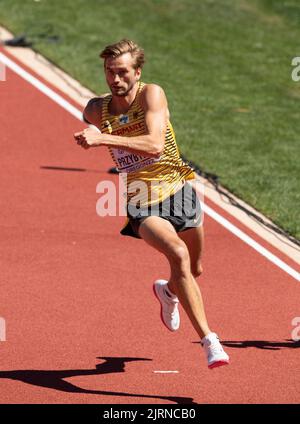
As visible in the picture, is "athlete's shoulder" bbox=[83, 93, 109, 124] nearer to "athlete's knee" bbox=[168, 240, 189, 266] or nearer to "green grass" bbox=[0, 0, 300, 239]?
"athlete's knee" bbox=[168, 240, 189, 266]

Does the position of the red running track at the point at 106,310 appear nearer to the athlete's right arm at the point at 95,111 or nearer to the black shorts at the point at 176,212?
the black shorts at the point at 176,212

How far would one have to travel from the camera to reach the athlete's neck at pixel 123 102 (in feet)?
28.3

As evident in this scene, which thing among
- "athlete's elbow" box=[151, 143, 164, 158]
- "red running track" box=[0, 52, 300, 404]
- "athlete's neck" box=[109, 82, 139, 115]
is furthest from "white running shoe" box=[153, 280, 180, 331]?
"athlete's neck" box=[109, 82, 139, 115]

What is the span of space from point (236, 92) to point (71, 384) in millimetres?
10832

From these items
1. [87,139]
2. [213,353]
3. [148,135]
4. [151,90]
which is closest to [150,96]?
[151,90]

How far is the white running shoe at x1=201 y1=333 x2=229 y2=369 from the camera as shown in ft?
27.1

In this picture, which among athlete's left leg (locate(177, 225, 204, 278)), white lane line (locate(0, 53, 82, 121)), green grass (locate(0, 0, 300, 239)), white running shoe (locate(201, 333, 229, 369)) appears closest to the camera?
white running shoe (locate(201, 333, 229, 369))

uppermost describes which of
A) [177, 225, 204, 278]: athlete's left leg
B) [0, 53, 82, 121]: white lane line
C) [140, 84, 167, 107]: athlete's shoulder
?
[0, 53, 82, 121]: white lane line

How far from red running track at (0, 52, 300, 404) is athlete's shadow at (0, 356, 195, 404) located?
15 mm

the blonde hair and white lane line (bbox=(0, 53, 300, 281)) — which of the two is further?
white lane line (bbox=(0, 53, 300, 281))

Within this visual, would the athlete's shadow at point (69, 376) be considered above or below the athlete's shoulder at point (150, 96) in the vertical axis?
below

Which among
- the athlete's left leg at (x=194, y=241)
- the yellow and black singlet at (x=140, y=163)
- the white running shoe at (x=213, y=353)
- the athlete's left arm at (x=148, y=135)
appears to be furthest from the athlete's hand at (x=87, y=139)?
the white running shoe at (x=213, y=353)

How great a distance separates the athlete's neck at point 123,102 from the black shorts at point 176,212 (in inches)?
29.4

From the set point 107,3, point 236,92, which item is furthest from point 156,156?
point 107,3
